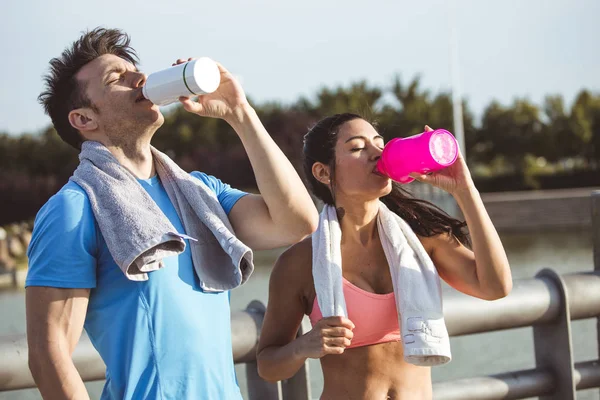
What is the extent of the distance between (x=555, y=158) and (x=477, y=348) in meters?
43.2

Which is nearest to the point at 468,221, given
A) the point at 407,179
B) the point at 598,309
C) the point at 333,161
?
the point at 407,179

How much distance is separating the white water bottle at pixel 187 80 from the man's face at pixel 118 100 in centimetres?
12

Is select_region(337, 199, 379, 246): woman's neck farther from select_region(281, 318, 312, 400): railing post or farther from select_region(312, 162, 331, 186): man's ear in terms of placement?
select_region(281, 318, 312, 400): railing post

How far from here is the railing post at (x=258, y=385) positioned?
3361mm

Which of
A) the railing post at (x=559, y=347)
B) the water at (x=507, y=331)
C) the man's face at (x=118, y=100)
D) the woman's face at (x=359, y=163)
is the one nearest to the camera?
the man's face at (x=118, y=100)

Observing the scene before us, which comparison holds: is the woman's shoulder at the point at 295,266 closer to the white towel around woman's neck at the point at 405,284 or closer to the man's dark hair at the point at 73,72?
the white towel around woman's neck at the point at 405,284

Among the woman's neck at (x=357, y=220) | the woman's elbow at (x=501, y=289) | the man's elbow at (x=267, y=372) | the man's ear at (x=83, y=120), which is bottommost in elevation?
the man's elbow at (x=267, y=372)

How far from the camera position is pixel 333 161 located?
123 inches

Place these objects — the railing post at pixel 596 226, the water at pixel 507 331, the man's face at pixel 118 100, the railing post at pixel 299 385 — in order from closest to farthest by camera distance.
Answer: the man's face at pixel 118 100
the railing post at pixel 299 385
the railing post at pixel 596 226
the water at pixel 507 331

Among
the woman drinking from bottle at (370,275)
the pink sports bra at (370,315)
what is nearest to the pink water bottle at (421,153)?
the woman drinking from bottle at (370,275)

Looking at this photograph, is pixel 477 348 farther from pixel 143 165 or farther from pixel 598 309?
pixel 143 165

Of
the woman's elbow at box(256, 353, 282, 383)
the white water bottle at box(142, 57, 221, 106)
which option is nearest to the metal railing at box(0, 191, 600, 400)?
the woman's elbow at box(256, 353, 282, 383)

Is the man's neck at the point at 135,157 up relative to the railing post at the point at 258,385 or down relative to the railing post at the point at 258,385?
up

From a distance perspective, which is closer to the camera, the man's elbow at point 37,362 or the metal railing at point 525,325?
the man's elbow at point 37,362
